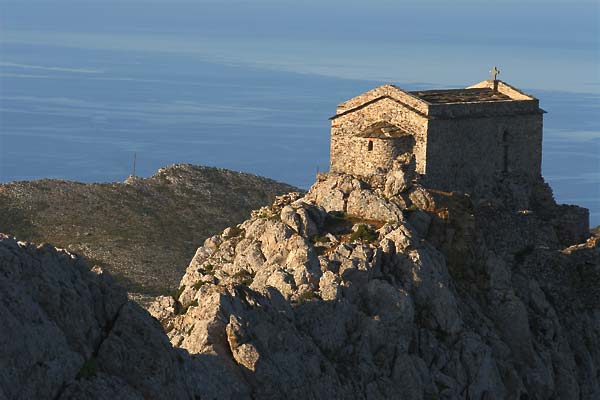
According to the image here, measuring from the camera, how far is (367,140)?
206 ft

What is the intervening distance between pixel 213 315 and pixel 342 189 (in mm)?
14573

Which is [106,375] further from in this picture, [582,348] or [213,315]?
[582,348]

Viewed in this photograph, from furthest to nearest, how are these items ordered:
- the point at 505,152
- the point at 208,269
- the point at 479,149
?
the point at 505,152 < the point at 479,149 < the point at 208,269

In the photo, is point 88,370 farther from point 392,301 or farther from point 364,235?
point 364,235

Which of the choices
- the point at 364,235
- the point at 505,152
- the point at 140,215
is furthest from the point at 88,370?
the point at 140,215

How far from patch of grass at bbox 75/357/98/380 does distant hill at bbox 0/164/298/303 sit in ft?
150

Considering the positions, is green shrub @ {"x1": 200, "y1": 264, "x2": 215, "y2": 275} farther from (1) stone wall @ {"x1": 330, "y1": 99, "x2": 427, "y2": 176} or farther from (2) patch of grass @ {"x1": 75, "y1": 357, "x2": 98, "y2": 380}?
(2) patch of grass @ {"x1": 75, "y1": 357, "x2": 98, "y2": 380}

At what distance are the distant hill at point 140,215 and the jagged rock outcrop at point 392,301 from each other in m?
24.8

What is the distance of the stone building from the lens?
62312 mm

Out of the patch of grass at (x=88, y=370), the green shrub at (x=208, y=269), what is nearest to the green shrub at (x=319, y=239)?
the green shrub at (x=208, y=269)

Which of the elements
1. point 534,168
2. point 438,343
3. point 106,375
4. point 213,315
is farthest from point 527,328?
point 106,375

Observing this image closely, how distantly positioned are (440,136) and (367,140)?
263cm

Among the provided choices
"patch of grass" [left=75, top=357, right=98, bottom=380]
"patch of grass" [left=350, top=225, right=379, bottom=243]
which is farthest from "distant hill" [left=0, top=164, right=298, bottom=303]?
"patch of grass" [left=75, top=357, right=98, bottom=380]

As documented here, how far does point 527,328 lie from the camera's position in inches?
2223
